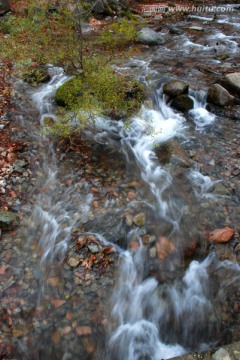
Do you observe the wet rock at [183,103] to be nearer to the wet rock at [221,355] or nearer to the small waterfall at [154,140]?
the small waterfall at [154,140]

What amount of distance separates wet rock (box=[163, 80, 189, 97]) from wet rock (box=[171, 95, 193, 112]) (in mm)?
237

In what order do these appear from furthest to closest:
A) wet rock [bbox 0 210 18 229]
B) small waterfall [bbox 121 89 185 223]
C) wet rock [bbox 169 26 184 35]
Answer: wet rock [bbox 169 26 184 35]
small waterfall [bbox 121 89 185 223]
wet rock [bbox 0 210 18 229]

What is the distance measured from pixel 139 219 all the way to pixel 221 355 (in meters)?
2.59

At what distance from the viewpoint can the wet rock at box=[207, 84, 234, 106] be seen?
7.81 m

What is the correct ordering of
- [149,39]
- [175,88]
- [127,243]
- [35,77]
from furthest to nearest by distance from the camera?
[149,39] < [35,77] < [175,88] < [127,243]

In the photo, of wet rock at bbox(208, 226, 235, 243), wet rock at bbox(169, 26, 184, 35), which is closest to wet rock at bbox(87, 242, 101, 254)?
wet rock at bbox(208, 226, 235, 243)

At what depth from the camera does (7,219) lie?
4941 mm

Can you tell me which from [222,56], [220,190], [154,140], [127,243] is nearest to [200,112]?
[154,140]

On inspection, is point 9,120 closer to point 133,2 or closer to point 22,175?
point 22,175

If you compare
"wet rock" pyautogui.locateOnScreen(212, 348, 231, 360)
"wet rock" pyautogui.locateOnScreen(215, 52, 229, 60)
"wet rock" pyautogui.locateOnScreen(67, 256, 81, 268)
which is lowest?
"wet rock" pyautogui.locateOnScreen(67, 256, 81, 268)

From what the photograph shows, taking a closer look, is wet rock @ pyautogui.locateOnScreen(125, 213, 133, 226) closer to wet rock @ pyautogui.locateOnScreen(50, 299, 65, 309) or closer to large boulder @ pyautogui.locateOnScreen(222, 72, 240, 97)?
wet rock @ pyautogui.locateOnScreen(50, 299, 65, 309)

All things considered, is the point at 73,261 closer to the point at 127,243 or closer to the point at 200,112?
the point at 127,243

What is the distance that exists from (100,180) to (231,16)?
49.4ft

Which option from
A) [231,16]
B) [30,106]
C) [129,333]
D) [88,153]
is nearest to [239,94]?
[88,153]
